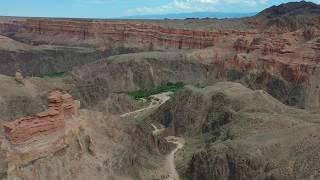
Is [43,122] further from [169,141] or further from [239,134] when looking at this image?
[169,141]

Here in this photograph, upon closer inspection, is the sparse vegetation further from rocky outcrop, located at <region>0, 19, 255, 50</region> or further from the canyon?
rocky outcrop, located at <region>0, 19, 255, 50</region>

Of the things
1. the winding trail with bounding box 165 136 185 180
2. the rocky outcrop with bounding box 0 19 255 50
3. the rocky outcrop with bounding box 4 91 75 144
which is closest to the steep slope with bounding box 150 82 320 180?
the winding trail with bounding box 165 136 185 180

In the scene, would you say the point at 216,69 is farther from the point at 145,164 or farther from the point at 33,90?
the point at 145,164

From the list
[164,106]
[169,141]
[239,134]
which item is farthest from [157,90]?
[239,134]

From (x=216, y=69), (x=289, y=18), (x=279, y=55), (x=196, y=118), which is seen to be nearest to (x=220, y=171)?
(x=196, y=118)

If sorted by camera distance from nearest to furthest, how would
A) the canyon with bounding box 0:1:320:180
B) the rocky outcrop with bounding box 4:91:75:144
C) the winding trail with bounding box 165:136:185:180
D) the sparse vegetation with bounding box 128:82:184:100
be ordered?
1. the rocky outcrop with bounding box 4:91:75:144
2. the canyon with bounding box 0:1:320:180
3. the winding trail with bounding box 165:136:185:180
4. the sparse vegetation with bounding box 128:82:184:100
